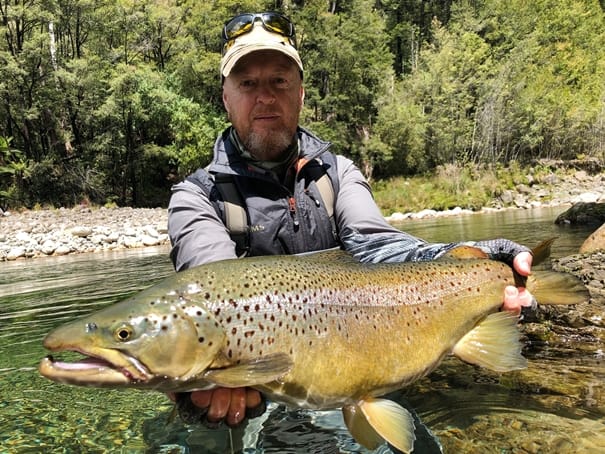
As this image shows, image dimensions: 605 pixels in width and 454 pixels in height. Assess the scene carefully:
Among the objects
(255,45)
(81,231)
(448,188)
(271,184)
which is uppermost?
(255,45)

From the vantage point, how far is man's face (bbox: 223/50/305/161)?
10.8 feet

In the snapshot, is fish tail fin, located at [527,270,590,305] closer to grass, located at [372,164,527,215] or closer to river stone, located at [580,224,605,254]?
river stone, located at [580,224,605,254]

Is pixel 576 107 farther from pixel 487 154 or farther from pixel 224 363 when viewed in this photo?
pixel 224 363

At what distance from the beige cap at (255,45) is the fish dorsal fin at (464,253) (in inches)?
63.6

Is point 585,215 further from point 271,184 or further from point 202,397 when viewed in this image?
point 202,397

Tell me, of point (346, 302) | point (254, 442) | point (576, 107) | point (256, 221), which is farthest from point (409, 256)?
point (576, 107)

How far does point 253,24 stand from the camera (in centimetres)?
342

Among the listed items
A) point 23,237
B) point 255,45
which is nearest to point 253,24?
point 255,45

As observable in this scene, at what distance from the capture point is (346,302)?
8.00 ft

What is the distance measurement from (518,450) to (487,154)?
1495 inches

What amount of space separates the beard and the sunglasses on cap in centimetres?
67

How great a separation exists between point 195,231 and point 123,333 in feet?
3.45

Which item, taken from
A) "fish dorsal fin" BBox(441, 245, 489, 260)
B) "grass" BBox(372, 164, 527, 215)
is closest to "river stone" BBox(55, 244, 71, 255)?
"grass" BBox(372, 164, 527, 215)

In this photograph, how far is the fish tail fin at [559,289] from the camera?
2.56 m
